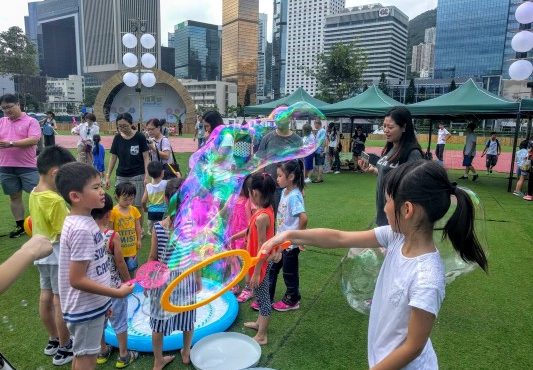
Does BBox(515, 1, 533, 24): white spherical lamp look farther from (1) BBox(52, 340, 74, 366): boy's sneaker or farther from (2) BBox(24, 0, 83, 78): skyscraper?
(2) BBox(24, 0, 83, 78): skyscraper

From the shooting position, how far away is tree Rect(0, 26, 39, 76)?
155 ft

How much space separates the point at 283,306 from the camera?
146 inches

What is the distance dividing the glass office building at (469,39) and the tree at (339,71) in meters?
55.2

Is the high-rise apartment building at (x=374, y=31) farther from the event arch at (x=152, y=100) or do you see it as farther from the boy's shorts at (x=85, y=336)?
the boy's shorts at (x=85, y=336)

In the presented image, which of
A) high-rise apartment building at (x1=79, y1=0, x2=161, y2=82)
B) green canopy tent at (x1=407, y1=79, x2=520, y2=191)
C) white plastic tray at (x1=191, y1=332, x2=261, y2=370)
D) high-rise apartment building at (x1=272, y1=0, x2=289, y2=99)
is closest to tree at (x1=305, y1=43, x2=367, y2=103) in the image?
green canopy tent at (x1=407, y1=79, x2=520, y2=191)

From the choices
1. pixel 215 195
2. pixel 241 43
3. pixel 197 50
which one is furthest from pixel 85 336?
pixel 197 50

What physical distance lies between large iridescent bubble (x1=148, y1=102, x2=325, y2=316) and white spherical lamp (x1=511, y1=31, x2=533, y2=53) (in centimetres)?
853

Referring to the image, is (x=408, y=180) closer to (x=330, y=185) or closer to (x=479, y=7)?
(x=330, y=185)

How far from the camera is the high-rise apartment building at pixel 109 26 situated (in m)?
87.4

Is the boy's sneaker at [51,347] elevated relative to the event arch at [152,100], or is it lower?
lower

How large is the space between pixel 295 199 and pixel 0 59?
2263 inches

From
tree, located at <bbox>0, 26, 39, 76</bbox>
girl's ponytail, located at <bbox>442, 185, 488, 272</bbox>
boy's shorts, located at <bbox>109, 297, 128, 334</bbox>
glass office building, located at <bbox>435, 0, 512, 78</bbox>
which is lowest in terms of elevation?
boy's shorts, located at <bbox>109, 297, 128, 334</bbox>

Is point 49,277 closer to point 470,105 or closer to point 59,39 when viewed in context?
point 470,105

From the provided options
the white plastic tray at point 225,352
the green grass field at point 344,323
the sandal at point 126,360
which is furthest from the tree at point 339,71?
the sandal at point 126,360
